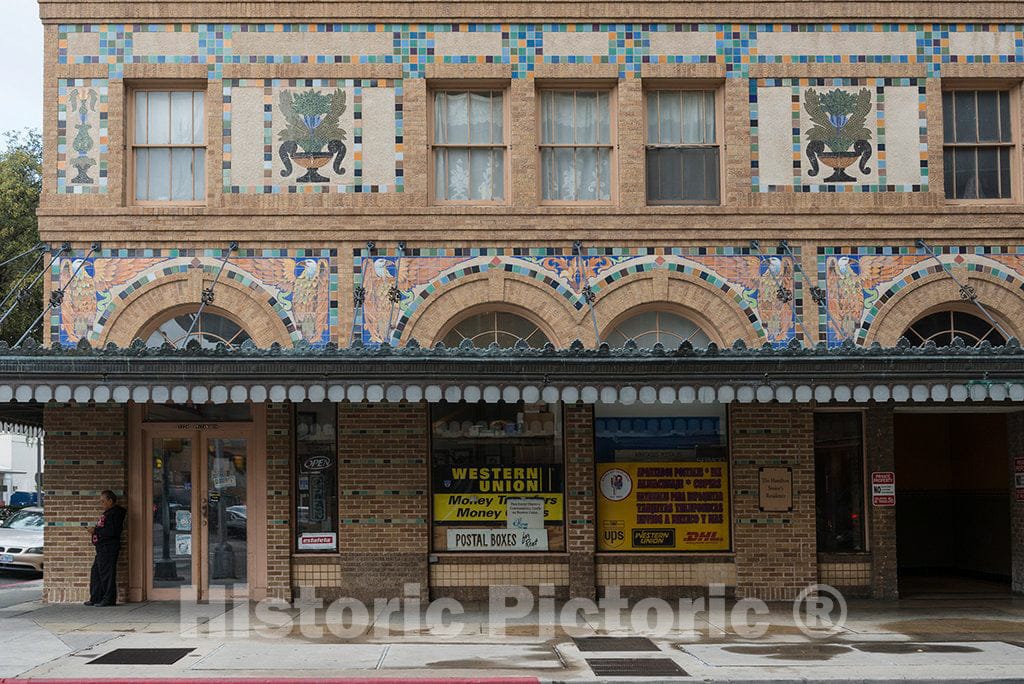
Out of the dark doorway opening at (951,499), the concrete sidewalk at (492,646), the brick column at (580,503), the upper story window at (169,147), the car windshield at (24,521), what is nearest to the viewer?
the concrete sidewalk at (492,646)

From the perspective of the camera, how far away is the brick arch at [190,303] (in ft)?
56.1

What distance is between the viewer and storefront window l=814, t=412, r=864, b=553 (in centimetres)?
1791

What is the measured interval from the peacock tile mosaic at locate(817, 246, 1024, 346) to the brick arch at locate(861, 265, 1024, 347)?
23 millimetres

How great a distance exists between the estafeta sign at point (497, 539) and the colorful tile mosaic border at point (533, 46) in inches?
257

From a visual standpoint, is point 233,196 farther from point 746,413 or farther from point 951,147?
point 951,147

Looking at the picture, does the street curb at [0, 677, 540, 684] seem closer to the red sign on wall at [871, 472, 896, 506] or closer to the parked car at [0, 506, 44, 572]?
the red sign on wall at [871, 472, 896, 506]

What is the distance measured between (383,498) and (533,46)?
6.81 metres

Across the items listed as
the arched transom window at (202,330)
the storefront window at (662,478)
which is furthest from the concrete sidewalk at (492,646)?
the arched transom window at (202,330)

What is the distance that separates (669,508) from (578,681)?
6589 millimetres

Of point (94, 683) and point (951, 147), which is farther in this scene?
point (951, 147)

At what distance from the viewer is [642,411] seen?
58.0 ft

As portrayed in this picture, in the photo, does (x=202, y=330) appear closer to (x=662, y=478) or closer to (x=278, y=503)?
(x=278, y=503)

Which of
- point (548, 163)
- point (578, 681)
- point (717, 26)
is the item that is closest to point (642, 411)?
point (548, 163)

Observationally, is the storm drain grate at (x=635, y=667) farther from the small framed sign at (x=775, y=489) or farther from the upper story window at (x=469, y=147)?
the upper story window at (x=469, y=147)
